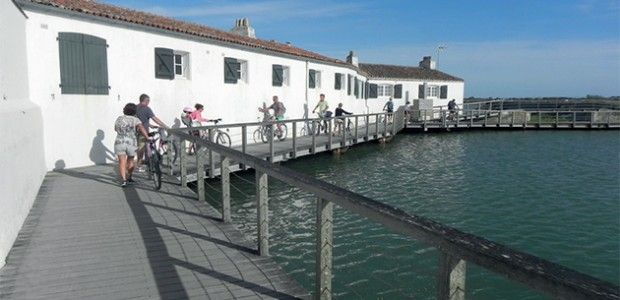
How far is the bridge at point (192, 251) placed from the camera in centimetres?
206

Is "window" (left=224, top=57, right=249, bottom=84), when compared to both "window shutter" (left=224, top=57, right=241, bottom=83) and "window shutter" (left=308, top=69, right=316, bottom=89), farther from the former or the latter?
"window shutter" (left=308, top=69, right=316, bottom=89)

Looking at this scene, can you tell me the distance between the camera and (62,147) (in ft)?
34.1

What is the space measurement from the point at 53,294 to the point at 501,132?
31.2 m

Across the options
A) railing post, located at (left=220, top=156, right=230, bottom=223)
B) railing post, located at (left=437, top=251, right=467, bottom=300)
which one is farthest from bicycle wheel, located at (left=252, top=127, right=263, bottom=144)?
railing post, located at (left=437, top=251, right=467, bottom=300)

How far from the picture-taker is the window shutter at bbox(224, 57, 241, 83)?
15.7 m

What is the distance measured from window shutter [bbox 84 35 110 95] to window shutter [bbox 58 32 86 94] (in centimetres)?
12

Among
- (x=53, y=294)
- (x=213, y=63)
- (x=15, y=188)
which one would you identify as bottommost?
(x=53, y=294)

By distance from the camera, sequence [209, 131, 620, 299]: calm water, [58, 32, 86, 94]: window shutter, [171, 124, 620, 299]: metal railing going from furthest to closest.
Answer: [58, 32, 86, 94]: window shutter
[209, 131, 620, 299]: calm water
[171, 124, 620, 299]: metal railing

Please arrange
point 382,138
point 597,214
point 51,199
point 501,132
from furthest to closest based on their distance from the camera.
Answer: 1. point 501,132
2. point 382,138
3. point 597,214
4. point 51,199

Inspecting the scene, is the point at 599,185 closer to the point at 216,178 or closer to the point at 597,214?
the point at 597,214

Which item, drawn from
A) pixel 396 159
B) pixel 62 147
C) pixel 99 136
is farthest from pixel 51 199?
pixel 396 159

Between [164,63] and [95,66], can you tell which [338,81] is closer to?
[164,63]

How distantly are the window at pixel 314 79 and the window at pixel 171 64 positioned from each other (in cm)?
814

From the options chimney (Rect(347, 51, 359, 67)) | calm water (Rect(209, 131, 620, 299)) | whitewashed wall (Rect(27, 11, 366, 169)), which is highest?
chimney (Rect(347, 51, 359, 67))
